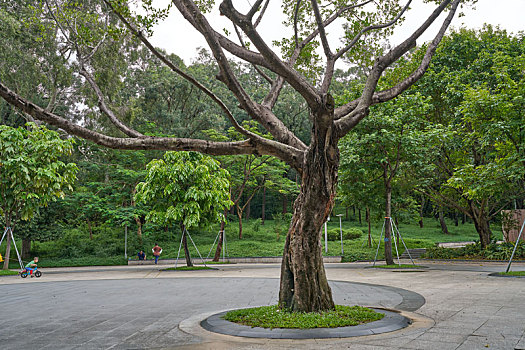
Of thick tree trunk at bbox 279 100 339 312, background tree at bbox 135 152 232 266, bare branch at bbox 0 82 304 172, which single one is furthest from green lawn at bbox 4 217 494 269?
bare branch at bbox 0 82 304 172

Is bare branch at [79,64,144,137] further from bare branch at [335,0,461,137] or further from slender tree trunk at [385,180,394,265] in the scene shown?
slender tree trunk at [385,180,394,265]

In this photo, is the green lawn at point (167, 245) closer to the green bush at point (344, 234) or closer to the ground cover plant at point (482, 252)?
the green bush at point (344, 234)

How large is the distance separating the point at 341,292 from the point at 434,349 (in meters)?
6.31

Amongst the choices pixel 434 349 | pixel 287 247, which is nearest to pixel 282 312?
pixel 287 247

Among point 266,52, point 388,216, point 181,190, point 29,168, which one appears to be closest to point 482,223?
point 388,216

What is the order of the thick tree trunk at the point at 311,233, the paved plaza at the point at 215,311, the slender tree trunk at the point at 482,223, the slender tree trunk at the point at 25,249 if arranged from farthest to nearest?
1. the slender tree trunk at the point at 25,249
2. the slender tree trunk at the point at 482,223
3. the thick tree trunk at the point at 311,233
4. the paved plaza at the point at 215,311

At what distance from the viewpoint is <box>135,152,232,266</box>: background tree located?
60.7 ft

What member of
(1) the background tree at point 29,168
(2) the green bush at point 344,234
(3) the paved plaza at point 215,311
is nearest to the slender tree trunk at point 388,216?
(3) the paved plaza at point 215,311

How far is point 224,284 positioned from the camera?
13555 mm

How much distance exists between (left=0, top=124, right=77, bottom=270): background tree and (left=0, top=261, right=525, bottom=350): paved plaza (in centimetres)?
511

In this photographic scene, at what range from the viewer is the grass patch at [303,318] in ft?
19.5

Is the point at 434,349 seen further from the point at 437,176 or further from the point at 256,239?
the point at 256,239

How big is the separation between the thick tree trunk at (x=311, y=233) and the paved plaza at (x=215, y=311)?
146 cm

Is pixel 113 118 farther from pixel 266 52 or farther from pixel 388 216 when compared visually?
pixel 388 216
